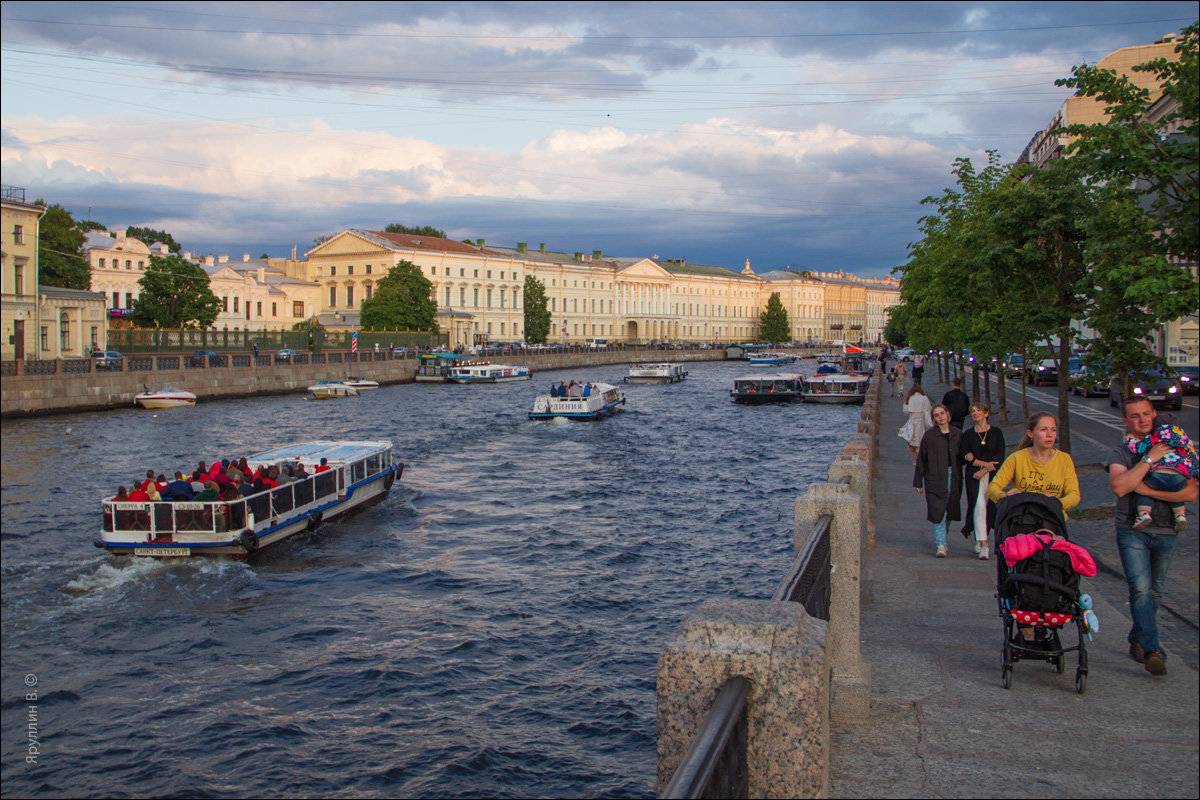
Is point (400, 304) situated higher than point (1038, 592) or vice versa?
point (400, 304)

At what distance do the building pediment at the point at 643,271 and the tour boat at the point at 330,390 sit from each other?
8484 centimetres

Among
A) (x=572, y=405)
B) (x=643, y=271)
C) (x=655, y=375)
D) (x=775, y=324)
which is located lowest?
(x=572, y=405)

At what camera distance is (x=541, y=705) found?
37.5 feet

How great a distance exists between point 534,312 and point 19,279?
76.4m

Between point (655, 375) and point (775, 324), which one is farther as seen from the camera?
point (775, 324)

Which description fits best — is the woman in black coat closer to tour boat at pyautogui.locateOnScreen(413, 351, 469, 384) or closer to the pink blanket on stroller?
the pink blanket on stroller

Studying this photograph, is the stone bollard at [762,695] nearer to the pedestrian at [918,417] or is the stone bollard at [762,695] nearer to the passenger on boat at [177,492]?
the pedestrian at [918,417]

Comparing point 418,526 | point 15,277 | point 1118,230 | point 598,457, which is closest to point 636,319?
point 15,277

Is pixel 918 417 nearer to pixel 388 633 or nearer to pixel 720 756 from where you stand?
pixel 388 633

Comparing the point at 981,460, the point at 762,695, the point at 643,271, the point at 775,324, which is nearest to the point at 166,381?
the point at 981,460

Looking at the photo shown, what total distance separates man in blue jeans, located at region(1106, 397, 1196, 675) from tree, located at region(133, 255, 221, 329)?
77.7 m

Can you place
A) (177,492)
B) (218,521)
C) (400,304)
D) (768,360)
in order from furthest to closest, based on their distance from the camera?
(768,360), (400,304), (177,492), (218,521)

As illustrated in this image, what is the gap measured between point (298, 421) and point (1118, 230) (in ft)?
130

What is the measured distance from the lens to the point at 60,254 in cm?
7212
